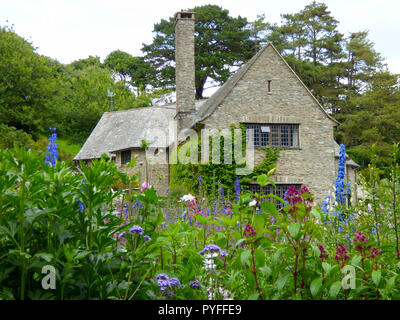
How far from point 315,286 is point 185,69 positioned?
61.9 ft

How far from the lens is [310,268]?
2508mm

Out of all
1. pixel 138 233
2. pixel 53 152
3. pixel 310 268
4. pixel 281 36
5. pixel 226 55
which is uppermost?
pixel 281 36

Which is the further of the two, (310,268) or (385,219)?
(385,219)

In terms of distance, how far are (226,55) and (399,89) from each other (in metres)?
14.8

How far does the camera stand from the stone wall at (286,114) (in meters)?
18.4

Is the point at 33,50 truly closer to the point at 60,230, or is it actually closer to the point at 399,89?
the point at 399,89

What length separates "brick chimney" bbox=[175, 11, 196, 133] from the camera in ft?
66.8

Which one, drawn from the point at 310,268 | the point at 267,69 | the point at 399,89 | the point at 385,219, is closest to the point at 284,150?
the point at 267,69

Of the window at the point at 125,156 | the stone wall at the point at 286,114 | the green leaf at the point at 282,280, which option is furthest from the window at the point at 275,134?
the green leaf at the point at 282,280

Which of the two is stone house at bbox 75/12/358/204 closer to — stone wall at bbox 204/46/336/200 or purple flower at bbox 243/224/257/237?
stone wall at bbox 204/46/336/200

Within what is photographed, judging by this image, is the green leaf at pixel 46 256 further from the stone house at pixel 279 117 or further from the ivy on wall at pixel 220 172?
the stone house at pixel 279 117

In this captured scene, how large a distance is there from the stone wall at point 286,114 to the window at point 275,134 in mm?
231

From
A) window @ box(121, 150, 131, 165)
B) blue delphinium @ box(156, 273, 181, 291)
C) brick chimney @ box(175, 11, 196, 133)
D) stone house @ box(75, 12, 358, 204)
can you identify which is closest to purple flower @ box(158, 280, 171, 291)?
blue delphinium @ box(156, 273, 181, 291)

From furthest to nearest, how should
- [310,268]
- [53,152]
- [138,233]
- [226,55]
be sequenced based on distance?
[226,55]
[53,152]
[310,268]
[138,233]
